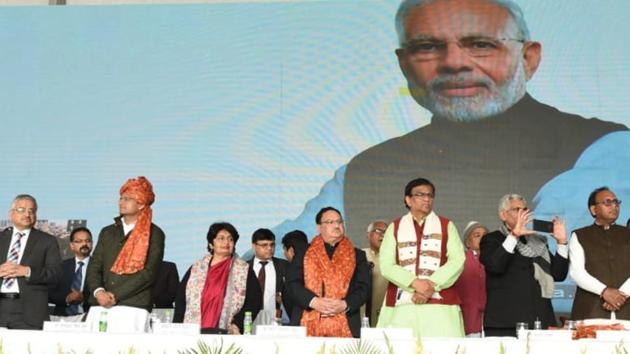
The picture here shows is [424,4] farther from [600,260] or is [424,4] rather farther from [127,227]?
[127,227]

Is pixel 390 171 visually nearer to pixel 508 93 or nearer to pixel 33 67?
pixel 508 93

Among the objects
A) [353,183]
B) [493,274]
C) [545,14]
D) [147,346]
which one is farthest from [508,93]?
[147,346]

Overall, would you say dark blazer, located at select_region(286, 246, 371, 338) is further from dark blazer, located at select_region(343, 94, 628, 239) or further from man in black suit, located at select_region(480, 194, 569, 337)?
dark blazer, located at select_region(343, 94, 628, 239)

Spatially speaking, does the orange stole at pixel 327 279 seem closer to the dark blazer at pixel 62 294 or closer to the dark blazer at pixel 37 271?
the dark blazer at pixel 37 271

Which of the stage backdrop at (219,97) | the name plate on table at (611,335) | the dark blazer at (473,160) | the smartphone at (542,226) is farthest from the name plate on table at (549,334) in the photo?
the stage backdrop at (219,97)

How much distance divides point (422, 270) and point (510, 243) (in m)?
0.43

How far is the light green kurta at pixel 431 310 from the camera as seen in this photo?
4992mm

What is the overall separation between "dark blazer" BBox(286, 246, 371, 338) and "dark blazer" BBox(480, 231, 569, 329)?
1.95ft

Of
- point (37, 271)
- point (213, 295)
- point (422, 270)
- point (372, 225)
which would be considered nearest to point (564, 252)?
point (422, 270)

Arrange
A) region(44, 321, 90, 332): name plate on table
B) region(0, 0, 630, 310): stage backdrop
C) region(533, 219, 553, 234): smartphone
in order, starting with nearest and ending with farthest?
region(44, 321, 90, 332): name plate on table, region(533, 219, 553, 234): smartphone, region(0, 0, 630, 310): stage backdrop

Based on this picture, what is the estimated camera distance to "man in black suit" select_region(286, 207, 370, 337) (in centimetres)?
497

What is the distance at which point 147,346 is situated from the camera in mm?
3963

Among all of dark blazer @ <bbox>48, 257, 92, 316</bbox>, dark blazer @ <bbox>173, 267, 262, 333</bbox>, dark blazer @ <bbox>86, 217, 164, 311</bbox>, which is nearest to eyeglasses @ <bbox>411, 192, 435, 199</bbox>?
dark blazer @ <bbox>173, 267, 262, 333</bbox>

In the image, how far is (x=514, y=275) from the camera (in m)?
5.31
